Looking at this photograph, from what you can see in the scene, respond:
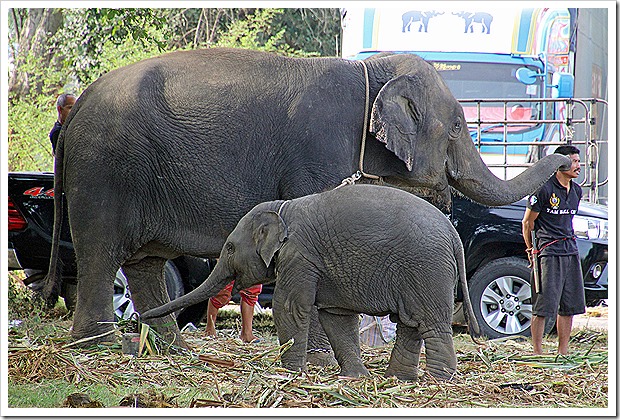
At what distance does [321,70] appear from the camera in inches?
260

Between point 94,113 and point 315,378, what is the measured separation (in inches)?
93.3

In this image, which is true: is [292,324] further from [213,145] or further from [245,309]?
[245,309]

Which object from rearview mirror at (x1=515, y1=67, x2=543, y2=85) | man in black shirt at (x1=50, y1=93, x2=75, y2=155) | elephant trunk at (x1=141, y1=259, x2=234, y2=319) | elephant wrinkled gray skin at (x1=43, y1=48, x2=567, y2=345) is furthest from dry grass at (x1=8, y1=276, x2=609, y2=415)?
rearview mirror at (x1=515, y1=67, x2=543, y2=85)

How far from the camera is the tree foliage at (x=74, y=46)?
1608cm

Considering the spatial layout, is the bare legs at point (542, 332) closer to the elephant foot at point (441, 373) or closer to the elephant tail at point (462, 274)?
the elephant tail at point (462, 274)

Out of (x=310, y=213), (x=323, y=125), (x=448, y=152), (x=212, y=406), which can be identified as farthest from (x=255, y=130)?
(x=212, y=406)

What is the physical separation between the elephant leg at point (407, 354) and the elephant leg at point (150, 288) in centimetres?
189

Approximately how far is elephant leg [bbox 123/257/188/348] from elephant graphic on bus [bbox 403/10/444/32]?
6.54 metres

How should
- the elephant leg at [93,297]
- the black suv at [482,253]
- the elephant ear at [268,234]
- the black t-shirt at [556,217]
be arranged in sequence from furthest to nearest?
the black suv at [482,253] < the black t-shirt at [556,217] < the elephant leg at [93,297] < the elephant ear at [268,234]

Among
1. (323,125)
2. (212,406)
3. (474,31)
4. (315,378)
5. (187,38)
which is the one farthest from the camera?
(187,38)

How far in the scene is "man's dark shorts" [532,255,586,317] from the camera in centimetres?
778

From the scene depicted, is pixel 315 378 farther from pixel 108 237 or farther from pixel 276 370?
pixel 108 237

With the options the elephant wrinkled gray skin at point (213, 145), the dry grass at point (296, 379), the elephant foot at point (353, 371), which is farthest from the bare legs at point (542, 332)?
the elephant foot at point (353, 371)

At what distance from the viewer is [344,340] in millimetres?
5988
